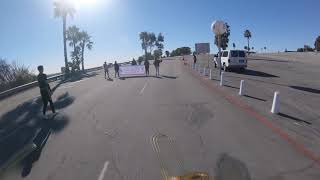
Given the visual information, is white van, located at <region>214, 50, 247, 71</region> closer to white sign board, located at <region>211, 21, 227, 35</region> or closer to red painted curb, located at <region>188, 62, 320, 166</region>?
white sign board, located at <region>211, 21, 227, 35</region>

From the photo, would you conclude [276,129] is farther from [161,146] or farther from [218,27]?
[218,27]

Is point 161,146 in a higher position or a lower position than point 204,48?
lower

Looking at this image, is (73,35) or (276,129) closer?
(276,129)

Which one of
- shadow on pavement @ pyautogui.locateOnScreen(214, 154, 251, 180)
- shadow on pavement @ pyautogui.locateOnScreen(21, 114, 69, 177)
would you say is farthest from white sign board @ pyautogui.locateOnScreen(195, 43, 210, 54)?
shadow on pavement @ pyautogui.locateOnScreen(214, 154, 251, 180)

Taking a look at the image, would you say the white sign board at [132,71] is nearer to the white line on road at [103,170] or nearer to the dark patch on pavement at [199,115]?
the dark patch on pavement at [199,115]

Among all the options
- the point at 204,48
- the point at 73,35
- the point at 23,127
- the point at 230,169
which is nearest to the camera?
the point at 230,169

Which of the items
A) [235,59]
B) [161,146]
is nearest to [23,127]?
[161,146]

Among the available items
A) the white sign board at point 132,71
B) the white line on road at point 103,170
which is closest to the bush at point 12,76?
the white sign board at point 132,71

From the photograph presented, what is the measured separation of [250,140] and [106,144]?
3.77 m

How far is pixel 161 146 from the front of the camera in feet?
32.4

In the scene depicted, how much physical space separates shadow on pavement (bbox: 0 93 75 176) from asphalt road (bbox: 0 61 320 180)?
18 cm

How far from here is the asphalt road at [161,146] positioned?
26.4 feet

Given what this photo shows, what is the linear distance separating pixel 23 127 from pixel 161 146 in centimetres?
621

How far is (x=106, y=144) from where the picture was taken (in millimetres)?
10328
